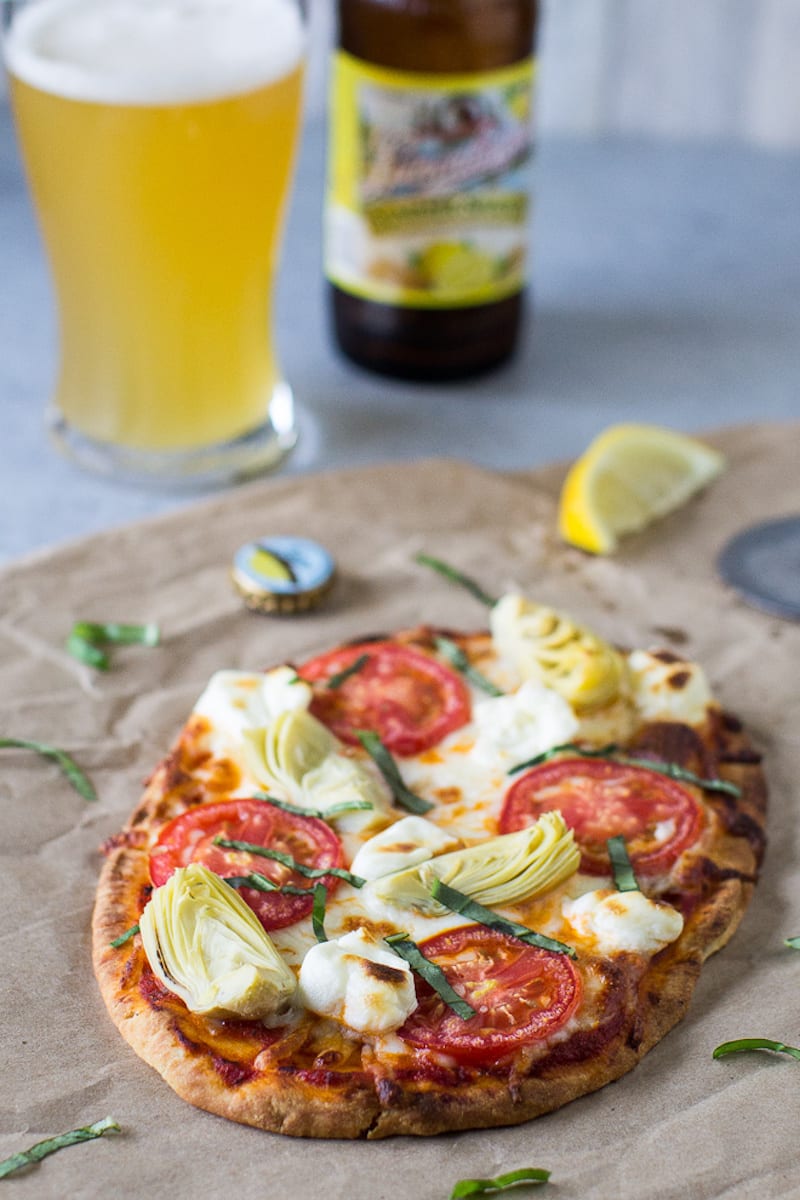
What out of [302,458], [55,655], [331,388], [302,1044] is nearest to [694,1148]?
[302,1044]

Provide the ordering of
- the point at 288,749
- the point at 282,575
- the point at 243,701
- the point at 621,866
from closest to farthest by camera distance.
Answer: the point at 621,866 < the point at 288,749 < the point at 243,701 < the point at 282,575

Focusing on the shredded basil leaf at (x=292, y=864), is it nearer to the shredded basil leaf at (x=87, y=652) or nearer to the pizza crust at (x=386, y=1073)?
the pizza crust at (x=386, y=1073)

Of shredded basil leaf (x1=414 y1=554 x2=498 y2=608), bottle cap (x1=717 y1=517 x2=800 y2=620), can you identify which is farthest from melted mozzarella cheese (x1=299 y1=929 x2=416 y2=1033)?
bottle cap (x1=717 y1=517 x2=800 y2=620)

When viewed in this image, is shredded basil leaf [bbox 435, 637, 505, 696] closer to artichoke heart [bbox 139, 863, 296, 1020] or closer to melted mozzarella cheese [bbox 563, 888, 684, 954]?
melted mozzarella cheese [bbox 563, 888, 684, 954]

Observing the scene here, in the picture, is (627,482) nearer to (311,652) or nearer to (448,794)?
(311,652)

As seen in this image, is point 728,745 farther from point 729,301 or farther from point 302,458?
point 729,301

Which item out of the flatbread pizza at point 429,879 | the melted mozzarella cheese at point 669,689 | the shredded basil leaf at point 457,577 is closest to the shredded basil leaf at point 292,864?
the flatbread pizza at point 429,879

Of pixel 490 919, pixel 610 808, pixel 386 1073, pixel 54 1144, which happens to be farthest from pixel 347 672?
pixel 54 1144
